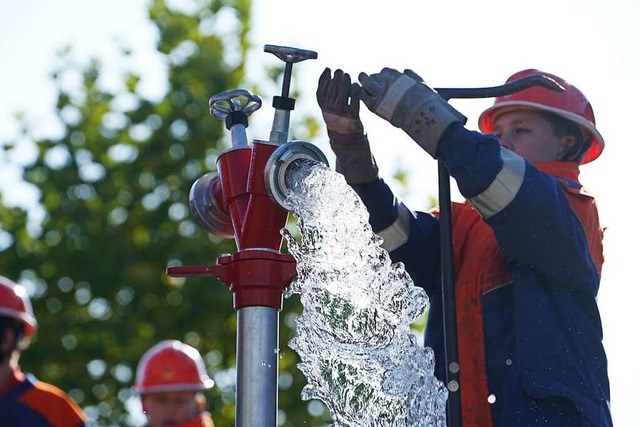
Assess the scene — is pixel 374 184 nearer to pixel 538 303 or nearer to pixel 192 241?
pixel 538 303

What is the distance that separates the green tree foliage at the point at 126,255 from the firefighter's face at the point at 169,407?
733 cm

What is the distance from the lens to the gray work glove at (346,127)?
13.2 ft

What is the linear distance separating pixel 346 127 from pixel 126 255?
32.5ft

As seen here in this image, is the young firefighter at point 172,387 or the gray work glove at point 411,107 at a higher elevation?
the gray work glove at point 411,107

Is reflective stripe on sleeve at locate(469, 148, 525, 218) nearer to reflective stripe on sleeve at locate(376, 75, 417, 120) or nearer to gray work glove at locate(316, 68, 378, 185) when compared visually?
reflective stripe on sleeve at locate(376, 75, 417, 120)

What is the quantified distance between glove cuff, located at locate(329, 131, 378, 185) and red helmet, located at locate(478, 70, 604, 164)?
0.54 m

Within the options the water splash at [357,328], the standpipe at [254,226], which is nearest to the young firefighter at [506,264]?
the water splash at [357,328]

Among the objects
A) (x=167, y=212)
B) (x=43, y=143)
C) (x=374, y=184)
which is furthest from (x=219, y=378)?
(x=374, y=184)

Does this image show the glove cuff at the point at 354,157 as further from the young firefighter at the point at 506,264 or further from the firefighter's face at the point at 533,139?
the firefighter's face at the point at 533,139

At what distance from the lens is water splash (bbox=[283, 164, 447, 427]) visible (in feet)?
12.8

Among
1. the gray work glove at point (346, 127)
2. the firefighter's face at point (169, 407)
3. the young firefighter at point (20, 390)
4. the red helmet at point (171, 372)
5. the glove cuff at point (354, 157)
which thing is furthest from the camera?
the red helmet at point (171, 372)

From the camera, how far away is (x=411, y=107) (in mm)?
3973

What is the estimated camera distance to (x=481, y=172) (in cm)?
396

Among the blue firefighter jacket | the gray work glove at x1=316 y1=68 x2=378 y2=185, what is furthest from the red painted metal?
the blue firefighter jacket
